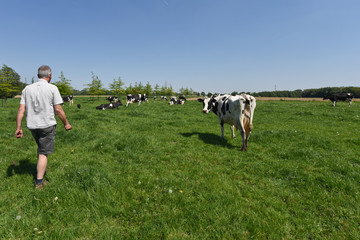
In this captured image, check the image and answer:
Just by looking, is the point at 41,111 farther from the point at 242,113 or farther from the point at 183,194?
the point at 242,113

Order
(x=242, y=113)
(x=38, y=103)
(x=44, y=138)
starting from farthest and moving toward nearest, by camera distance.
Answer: (x=242, y=113)
(x=44, y=138)
(x=38, y=103)

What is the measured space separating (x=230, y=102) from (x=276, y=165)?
121 inches

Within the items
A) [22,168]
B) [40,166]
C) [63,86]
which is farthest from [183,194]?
[63,86]

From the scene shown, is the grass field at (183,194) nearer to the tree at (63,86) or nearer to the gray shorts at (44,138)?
the gray shorts at (44,138)

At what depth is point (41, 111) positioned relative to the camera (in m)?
3.38

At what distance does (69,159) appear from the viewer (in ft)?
16.6

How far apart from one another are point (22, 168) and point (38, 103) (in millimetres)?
2457

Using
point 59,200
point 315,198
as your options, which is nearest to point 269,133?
point 315,198

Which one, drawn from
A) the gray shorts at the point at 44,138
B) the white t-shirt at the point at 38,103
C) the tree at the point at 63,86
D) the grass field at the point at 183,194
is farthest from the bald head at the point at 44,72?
the tree at the point at 63,86

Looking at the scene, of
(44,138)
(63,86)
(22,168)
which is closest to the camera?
(44,138)

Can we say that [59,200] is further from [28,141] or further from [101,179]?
[28,141]

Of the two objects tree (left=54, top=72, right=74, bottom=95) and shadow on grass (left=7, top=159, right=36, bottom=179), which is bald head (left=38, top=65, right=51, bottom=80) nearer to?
shadow on grass (left=7, top=159, right=36, bottom=179)

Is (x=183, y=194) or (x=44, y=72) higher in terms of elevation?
(x=44, y=72)

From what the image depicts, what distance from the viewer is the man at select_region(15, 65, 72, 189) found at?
3.33m
